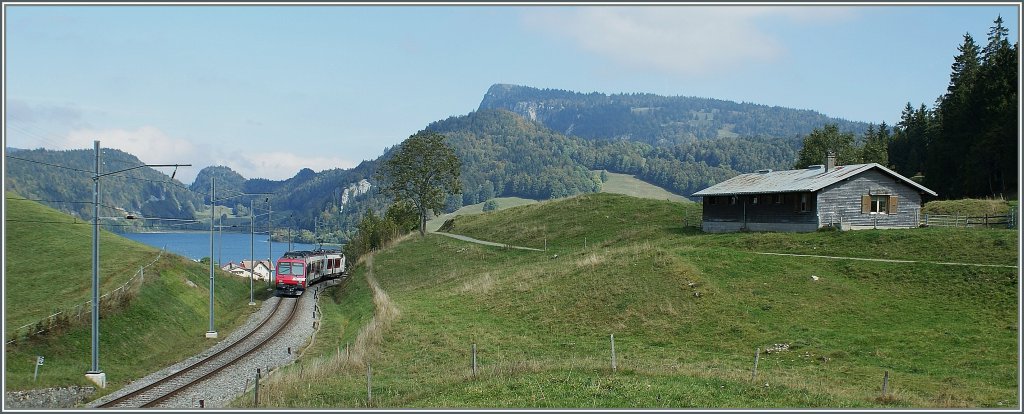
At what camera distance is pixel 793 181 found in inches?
2405

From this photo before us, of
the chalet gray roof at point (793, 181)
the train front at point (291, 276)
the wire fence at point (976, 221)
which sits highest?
the chalet gray roof at point (793, 181)

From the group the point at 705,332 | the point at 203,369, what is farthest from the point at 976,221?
the point at 203,369

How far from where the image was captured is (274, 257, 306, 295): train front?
231ft

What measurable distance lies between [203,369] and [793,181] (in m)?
47.3

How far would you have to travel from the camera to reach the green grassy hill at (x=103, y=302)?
1309 inches

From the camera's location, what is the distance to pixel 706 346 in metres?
32.7

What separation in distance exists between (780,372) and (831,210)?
33721mm

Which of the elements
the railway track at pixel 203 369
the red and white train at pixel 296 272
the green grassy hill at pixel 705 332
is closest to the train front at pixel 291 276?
the red and white train at pixel 296 272

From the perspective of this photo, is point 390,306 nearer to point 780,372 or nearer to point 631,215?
point 780,372

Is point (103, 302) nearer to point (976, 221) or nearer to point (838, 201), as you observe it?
point (838, 201)

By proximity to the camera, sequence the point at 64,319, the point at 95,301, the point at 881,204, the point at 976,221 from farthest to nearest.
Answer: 1. the point at 881,204
2. the point at 976,221
3. the point at 64,319
4. the point at 95,301

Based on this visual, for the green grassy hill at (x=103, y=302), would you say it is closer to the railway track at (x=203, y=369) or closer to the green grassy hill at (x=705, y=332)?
the railway track at (x=203, y=369)

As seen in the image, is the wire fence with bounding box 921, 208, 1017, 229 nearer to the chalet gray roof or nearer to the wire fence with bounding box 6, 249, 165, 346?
the chalet gray roof

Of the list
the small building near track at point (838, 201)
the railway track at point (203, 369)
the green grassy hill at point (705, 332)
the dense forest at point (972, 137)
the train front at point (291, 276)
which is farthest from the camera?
the dense forest at point (972, 137)
